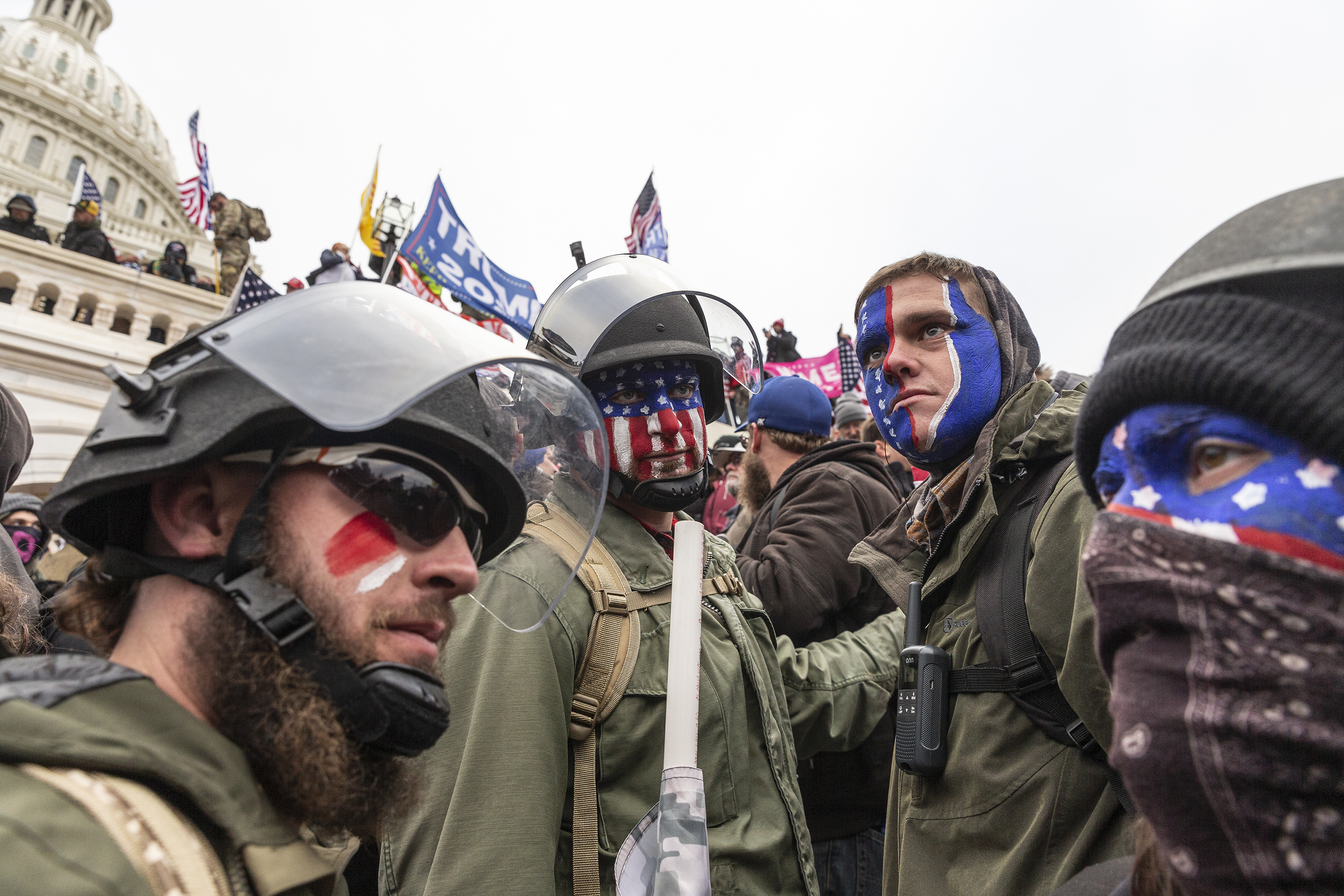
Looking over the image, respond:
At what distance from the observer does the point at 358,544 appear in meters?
1.67

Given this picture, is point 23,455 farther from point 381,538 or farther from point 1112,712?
point 1112,712

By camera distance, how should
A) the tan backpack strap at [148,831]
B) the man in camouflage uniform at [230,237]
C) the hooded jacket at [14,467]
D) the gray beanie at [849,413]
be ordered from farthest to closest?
the man in camouflage uniform at [230,237]
the gray beanie at [849,413]
the hooded jacket at [14,467]
the tan backpack strap at [148,831]

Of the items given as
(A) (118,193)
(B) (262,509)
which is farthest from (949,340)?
(A) (118,193)

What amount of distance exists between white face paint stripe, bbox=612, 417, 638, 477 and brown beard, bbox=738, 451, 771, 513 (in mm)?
1841

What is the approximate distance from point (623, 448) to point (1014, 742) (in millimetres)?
1542

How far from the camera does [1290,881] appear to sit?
103 centimetres

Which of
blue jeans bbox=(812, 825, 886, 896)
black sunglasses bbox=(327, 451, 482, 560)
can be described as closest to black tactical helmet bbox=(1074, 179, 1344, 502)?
black sunglasses bbox=(327, 451, 482, 560)

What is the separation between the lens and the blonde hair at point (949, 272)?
2879 mm

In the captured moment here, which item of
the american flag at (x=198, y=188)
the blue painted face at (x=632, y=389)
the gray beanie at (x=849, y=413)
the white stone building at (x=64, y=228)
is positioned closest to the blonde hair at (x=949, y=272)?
the blue painted face at (x=632, y=389)

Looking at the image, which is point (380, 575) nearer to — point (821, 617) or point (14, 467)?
point (821, 617)

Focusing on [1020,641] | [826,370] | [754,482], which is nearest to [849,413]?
[754,482]

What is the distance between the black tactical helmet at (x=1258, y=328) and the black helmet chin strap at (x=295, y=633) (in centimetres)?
130

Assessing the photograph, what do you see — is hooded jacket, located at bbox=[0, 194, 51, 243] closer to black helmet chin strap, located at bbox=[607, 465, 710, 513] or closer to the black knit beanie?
black helmet chin strap, located at bbox=[607, 465, 710, 513]

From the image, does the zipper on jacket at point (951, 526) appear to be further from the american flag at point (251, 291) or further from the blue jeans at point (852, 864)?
the american flag at point (251, 291)
